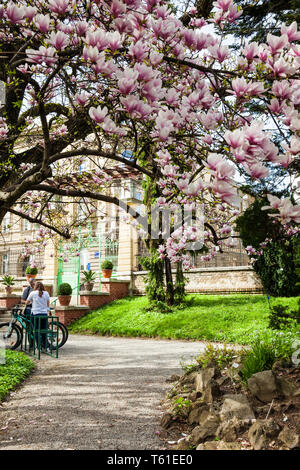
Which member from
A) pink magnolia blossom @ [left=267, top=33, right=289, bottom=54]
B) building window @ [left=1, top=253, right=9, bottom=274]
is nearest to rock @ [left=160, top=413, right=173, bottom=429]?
pink magnolia blossom @ [left=267, top=33, right=289, bottom=54]

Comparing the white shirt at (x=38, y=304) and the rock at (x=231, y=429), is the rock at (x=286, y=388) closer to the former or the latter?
the rock at (x=231, y=429)

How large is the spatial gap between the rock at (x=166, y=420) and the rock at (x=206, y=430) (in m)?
0.50

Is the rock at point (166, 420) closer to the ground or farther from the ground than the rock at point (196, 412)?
closer to the ground

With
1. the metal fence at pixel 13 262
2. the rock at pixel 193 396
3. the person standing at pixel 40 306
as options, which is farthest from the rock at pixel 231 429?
the metal fence at pixel 13 262

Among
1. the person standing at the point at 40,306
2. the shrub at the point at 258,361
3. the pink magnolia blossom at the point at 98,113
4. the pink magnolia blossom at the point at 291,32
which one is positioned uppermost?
the pink magnolia blossom at the point at 291,32

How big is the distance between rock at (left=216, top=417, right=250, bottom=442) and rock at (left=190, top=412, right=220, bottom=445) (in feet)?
0.32

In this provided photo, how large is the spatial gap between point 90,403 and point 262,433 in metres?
2.60

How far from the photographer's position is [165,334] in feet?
40.2

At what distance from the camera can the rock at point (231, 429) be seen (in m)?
3.48

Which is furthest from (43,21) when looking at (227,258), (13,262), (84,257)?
(13,262)

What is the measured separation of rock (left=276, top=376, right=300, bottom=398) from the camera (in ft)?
13.2

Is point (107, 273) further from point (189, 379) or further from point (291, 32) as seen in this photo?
point (291, 32)
